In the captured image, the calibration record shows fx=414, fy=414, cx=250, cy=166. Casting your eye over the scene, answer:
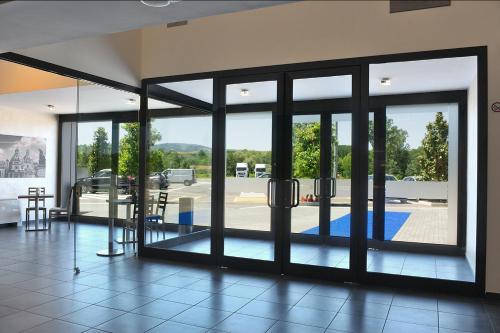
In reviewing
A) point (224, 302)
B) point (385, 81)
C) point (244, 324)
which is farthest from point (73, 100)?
point (244, 324)

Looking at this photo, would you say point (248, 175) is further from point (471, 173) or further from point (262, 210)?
point (471, 173)

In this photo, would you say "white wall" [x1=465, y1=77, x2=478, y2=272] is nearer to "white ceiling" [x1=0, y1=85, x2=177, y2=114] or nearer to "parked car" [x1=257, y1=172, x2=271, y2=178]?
"parked car" [x1=257, y1=172, x2=271, y2=178]

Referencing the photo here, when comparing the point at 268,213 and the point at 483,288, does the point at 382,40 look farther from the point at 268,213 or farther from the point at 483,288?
the point at 483,288

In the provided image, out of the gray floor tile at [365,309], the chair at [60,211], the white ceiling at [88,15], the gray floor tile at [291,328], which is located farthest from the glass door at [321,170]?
the chair at [60,211]

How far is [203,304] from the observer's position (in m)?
3.91

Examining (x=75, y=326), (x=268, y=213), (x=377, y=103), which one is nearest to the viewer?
(x=75, y=326)

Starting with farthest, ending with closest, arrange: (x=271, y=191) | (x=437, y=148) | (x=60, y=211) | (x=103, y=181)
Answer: (x=60, y=211), (x=103, y=181), (x=271, y=191), (x=437, y=148)

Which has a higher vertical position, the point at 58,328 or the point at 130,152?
the point at 130,152

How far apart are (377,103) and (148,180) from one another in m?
3.43

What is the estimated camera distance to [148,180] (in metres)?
6.20

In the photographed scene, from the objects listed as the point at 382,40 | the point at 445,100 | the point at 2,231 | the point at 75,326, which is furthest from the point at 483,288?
the point at 2,231

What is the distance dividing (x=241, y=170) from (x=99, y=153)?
2.40 metres

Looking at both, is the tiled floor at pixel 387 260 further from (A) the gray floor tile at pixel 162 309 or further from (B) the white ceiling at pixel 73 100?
(B) the white ceiling at pixel 73 100

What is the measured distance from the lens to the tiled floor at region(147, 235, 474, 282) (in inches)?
182
